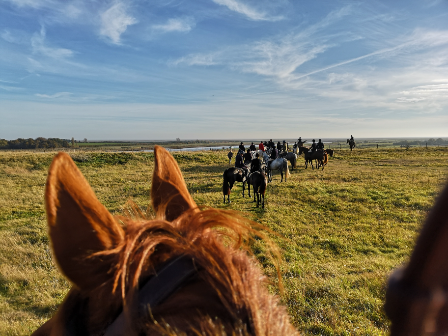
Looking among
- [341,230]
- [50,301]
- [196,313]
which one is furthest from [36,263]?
[341,230]

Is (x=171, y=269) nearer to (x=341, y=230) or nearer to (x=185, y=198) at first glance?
(x=185, y=198)

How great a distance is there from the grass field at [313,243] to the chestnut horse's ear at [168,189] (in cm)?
25

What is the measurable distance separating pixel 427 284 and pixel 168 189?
1.10 metres

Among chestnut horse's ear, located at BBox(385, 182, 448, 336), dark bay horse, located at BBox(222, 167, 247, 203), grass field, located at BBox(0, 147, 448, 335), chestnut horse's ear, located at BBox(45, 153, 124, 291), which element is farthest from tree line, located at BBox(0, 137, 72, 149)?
chestnut horse's ear, located at BBox(385, 182, 448, 336)

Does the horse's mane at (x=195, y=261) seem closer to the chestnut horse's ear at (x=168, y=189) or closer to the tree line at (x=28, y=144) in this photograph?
the chestnut horse's ear at (x=168, y=189)

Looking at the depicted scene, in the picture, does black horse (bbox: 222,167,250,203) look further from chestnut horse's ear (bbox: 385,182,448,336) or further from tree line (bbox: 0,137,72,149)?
tree line (bbox: 0,137,72,149)

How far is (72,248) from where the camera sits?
2.69 ft

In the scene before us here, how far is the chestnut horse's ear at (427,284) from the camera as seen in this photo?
0.35 metres

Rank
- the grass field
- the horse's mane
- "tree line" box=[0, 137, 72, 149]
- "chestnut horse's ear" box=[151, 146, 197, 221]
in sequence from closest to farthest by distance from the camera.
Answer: the horse's mane < "chestnut horse's ear" box=[151, 146, 197, 221] < the grass field < "tree line" box=[0, 137, 72, 149]

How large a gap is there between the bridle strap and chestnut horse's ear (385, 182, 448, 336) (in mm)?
583

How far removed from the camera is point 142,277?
2.84 feet

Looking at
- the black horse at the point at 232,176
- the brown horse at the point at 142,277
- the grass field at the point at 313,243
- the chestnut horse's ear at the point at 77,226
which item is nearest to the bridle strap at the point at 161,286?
the brown horse at the point at 142,277

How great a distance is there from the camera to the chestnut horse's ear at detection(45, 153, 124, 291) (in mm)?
762

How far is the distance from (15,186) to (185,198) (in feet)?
66.7
